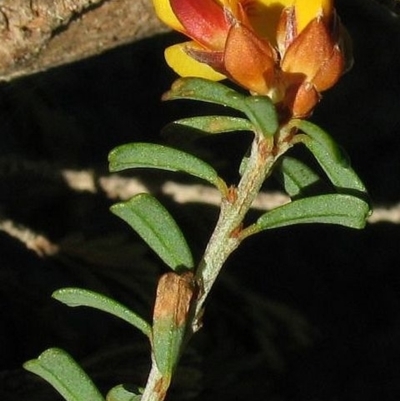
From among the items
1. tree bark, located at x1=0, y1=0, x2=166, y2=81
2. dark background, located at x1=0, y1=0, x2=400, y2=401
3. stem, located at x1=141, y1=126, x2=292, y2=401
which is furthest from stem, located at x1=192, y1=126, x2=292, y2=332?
dark background, located at x1=0, y1=0, x2=400, y2=401

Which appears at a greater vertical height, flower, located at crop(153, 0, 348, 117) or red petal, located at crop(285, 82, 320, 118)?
flower, located at crop(153, 0, 348, 117)

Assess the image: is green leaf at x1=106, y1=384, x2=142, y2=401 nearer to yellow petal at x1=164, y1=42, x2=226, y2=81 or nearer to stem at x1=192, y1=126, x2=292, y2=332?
stem at x1=192, y1=126, x2=292, y2=332

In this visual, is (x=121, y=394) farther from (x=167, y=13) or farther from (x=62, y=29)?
(x=62, y=29)

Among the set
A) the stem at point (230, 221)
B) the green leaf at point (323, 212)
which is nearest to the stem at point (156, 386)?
the stem at point (230, 221)

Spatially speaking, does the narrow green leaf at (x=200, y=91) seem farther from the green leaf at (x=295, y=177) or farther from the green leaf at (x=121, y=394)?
the green leaf at (x=121, y=394)

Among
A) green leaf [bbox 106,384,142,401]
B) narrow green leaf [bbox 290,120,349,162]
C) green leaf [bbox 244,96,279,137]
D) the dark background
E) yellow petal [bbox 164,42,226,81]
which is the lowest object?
green leaf [bbox 106,384,142,401]
